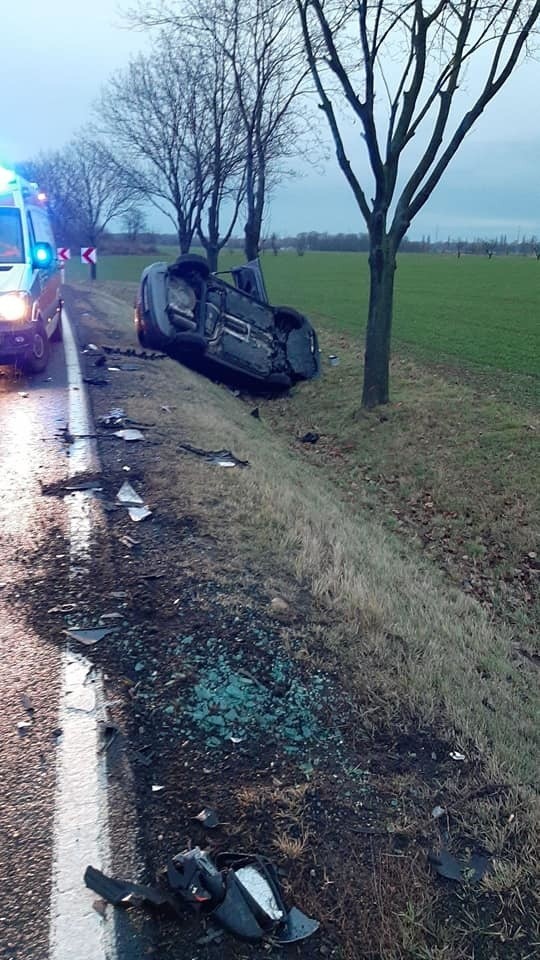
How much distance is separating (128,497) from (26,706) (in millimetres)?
2625

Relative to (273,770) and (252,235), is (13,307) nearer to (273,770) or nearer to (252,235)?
(273,770)

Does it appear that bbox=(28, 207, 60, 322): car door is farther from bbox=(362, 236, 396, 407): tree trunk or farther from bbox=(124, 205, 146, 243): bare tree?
bbox=(124, 205, 146, 243): bare tree

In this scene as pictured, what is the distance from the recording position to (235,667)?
3350mm

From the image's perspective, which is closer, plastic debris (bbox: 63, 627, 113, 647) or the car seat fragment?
the car seat fragment

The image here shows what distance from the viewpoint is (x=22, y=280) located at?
32.0 feet

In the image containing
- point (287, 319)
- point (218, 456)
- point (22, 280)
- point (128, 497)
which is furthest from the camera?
point (287, 319)

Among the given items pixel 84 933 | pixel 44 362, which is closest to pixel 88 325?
pixel 44 362

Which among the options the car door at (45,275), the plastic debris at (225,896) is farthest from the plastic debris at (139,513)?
the car door at (45,275)

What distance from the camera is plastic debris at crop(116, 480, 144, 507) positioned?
5.40m

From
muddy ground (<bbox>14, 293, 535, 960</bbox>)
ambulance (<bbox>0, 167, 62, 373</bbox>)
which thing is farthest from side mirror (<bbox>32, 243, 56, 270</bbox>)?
muddy ground (<bbox>14, 293, 535, 960</bbox>)

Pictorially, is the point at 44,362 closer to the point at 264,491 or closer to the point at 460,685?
the point at 264,491

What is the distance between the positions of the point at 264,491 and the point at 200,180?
22.3 metres

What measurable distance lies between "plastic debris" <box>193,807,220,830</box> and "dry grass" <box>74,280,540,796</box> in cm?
97

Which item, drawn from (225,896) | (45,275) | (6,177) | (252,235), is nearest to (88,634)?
(225,896)
